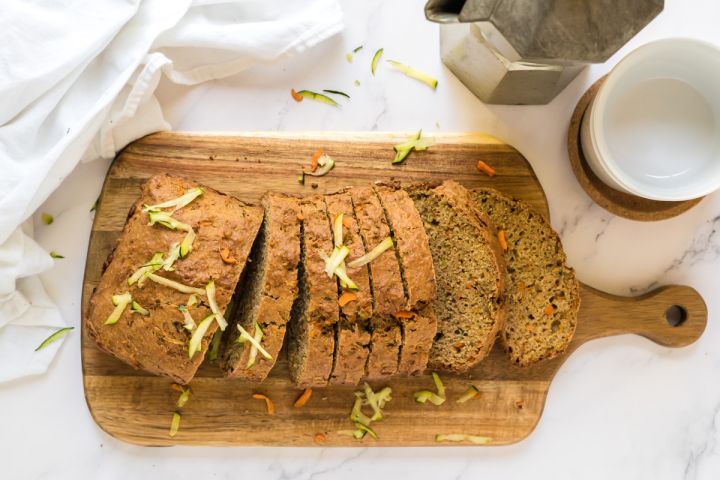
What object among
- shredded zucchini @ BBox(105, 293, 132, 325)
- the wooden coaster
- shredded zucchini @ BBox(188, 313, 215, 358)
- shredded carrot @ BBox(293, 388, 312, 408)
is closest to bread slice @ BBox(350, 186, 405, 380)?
shredded carrot @ BBox(293, 388, 312, 408)

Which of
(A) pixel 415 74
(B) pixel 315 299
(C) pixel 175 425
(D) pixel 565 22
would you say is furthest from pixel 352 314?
(D) pixel 565 22

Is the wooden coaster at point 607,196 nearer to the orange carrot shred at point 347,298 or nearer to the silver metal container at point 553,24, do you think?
the silver metal container at point 553,24

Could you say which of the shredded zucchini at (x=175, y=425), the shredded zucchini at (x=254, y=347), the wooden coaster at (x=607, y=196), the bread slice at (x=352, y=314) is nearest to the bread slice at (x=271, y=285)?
the shredded zucchini at (x=254, y=347)

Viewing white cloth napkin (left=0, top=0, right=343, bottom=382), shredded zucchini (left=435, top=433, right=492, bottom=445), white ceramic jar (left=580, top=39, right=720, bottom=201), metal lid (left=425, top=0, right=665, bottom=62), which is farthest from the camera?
shredded zucchini (left=435, top=433, right=492, bottom=445)

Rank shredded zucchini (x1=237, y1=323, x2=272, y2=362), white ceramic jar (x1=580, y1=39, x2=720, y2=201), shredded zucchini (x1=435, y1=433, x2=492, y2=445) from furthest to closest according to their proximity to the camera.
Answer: shredded zucchini (x1=435, y1=433, x2=492, y2=445)
white ceramic jar (x1=580, y1=39, x2=720, y2=201)
shredded zucchini (x1=237, y1=323, x2=272, y2=362)

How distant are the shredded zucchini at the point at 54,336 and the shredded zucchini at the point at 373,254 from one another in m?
1.72

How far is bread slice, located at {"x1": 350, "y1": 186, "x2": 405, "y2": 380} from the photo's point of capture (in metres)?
3.27

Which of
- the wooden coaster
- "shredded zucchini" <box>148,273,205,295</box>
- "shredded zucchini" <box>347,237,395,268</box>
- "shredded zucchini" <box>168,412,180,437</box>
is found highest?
"shredded zucchini" <box>148,273,205,295</box>

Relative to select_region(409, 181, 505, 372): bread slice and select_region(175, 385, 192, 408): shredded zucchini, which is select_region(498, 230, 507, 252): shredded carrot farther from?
select_region(175, 385, 192, 408): shredded zucchini

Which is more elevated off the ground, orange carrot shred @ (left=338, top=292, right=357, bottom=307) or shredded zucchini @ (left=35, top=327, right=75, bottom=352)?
orange carrot shred @ (left=338, top=292, right=357, bottom=307)

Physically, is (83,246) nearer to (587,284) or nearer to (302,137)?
(302,137)

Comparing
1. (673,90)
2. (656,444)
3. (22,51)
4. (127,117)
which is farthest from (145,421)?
(673,90)

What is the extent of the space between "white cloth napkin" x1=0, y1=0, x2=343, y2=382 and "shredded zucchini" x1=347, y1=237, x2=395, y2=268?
127cm

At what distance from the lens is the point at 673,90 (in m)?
3.70
